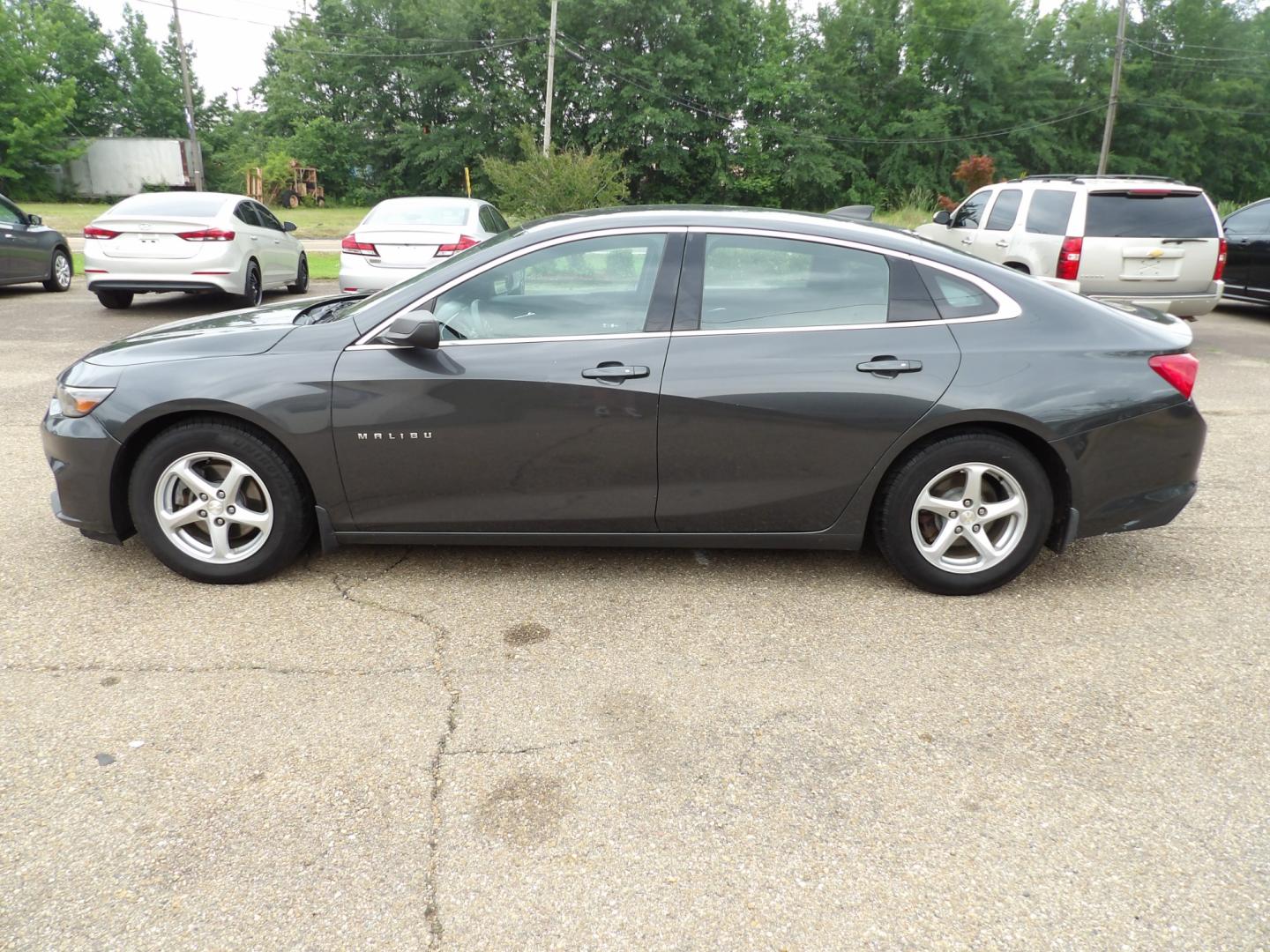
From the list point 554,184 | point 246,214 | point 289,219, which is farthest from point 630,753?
point 289,219

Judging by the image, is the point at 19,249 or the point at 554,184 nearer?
the point at 19,249

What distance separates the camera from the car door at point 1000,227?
10.5m

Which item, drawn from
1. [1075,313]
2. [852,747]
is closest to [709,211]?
[1075,313]

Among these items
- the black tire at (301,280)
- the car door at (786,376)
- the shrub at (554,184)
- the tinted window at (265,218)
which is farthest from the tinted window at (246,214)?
the car door at (786,376)

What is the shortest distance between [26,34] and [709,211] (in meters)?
64.3

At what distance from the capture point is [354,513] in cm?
388

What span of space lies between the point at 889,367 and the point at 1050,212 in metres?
7.31

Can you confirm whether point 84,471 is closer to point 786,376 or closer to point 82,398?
point 82,398

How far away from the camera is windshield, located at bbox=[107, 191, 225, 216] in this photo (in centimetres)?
1161

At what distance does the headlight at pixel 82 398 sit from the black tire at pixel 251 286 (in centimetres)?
859

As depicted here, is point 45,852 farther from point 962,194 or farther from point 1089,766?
point 962,194

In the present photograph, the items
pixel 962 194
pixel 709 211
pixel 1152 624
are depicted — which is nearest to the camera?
pixel 1152 624

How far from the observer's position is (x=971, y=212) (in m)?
11.9

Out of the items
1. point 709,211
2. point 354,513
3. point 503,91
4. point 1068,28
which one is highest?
point 1068,28
